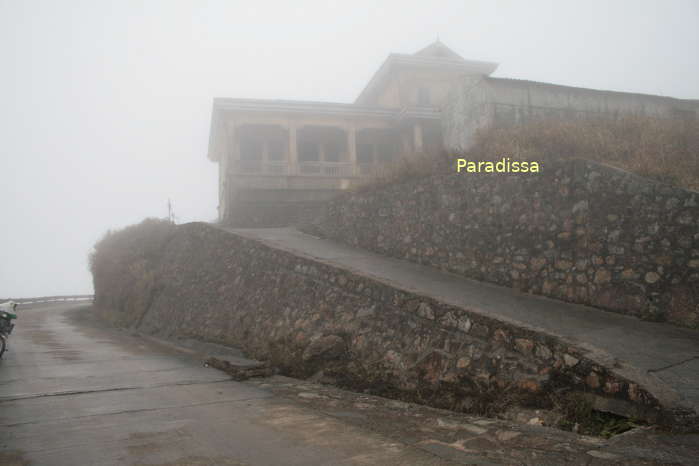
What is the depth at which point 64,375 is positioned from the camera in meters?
7.42

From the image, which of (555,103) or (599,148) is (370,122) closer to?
(555,103)

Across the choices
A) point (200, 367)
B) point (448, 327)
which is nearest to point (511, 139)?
point (448, 327)

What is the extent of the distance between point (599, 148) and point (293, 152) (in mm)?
15059

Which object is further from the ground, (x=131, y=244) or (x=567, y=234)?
(x=567, y=234)

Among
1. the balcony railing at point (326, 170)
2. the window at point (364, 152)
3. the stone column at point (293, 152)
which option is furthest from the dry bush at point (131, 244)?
the window at point (364, 152)

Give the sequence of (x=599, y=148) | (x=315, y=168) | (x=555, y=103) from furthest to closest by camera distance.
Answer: (x=315, y=168) → (x=555, y=103) → (x=599, y=148)

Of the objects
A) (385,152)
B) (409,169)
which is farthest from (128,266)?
(385,152)

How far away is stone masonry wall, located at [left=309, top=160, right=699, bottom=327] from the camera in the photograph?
5.84 meters

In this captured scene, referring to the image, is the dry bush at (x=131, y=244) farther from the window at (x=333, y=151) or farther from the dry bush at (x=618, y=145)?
the dry bush at (x=618, y=145)

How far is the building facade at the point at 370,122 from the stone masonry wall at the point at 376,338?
5.29 metres

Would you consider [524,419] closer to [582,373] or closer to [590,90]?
[582,373]

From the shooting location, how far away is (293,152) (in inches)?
840

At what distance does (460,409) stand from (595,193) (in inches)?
166

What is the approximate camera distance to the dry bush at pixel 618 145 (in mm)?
6926
